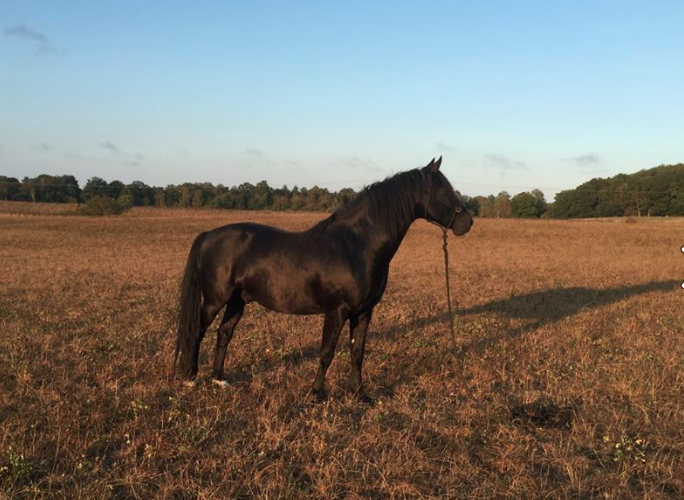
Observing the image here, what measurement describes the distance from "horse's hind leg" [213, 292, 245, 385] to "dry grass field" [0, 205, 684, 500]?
0.23 metres

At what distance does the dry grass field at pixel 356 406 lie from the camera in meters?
3.41

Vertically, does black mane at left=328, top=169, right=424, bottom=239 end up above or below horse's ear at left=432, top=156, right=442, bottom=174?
below

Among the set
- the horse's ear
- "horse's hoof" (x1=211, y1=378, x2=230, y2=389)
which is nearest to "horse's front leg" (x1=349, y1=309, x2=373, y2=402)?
"horse's hoof" (x1=211, y1=378, x2=230, y2=389)

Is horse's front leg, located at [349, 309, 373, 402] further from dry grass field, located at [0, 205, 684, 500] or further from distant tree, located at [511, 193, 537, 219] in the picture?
distant tree, located at [511, 193, 537, 219]

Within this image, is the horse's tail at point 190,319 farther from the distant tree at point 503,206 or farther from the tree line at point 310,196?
the distant tree at point 503,206

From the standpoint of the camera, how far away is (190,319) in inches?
219

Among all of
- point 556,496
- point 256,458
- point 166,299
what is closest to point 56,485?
point 256,458

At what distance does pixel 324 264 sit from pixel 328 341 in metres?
0.81

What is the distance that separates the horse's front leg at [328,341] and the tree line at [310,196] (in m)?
56.6

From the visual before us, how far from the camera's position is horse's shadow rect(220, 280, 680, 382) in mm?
6758

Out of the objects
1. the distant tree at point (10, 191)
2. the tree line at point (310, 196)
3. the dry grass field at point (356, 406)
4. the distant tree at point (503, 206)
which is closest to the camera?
the dry grass field at point (356, 406)

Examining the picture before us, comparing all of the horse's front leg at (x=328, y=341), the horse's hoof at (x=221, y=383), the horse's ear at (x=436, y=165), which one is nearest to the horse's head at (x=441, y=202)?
the horse's ear at (x=436, y=165)

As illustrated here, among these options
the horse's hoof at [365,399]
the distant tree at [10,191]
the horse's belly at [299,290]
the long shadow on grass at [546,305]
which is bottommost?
the horse's hoof at [365,399]

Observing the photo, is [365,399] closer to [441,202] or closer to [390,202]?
[390,202]
